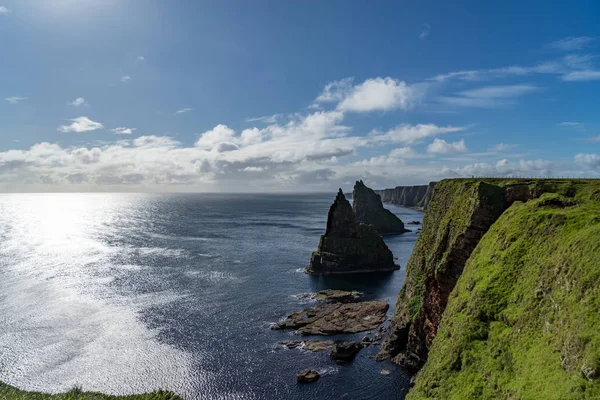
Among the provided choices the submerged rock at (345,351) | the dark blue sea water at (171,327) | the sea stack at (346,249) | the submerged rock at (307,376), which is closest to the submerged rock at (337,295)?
the dark blue sea water at (171,327)

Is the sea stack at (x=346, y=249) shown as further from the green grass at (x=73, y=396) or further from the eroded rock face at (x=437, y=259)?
the green grass at (x=73, y=396)

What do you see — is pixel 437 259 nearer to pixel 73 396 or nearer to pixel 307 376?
pixel 307 376

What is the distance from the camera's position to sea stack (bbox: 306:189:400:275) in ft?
463

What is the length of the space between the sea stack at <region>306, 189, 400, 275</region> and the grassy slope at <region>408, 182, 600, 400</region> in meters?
91.5

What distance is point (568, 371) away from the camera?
29250 mm

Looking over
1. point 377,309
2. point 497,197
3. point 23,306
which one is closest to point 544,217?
point 497,197

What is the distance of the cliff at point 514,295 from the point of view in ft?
100

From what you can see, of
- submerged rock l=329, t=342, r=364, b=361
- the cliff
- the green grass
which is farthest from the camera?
submerged rock l=329, t=342, r=364, b=361

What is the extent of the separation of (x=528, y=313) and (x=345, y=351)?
139ft

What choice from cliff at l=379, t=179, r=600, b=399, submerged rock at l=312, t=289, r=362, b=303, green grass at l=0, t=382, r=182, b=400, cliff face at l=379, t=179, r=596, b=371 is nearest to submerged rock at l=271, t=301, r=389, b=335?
submerged rock at l=312, t=289, r=362, b=303

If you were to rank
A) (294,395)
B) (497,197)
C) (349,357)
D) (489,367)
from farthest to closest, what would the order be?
(349,357)
(294,395)
(497,197)
(489,367)

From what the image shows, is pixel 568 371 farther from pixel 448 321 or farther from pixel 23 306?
pixel 23 306

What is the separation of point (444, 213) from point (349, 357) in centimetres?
3291

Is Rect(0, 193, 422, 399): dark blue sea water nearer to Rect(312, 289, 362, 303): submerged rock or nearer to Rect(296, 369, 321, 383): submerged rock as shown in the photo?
Rect(296, 369, 321, 383): submerged rock
